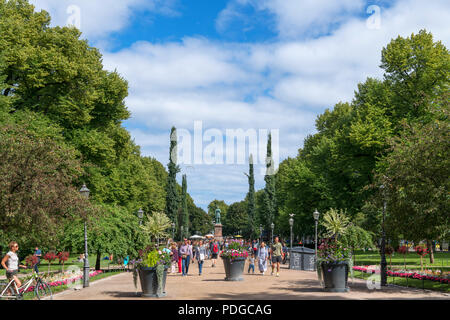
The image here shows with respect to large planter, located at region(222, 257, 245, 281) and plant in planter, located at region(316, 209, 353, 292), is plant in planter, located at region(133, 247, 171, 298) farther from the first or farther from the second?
large planter, located at region(222, 257, 245, 281)

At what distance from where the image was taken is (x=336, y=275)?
1598 cm

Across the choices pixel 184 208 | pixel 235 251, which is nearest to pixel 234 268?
pixel 235 251

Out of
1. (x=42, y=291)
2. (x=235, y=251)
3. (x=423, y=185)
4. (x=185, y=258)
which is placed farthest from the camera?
(x=185, y=258)

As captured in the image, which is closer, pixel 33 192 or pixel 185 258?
pixel 33 192

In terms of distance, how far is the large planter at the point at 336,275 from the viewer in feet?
52.3

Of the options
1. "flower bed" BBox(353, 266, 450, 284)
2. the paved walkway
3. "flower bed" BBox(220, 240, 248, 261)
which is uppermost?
"flower bed" BBox(220, 240, 248, 261)

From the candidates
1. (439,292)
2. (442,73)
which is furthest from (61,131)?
(442,73)

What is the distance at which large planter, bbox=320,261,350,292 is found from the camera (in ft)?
52.3

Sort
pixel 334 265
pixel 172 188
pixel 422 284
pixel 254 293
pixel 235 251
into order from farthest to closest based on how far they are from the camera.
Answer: pixel 172 188 → pixel 235 251 → pixel 422 284 → pixel 334 265 → pixel 254 293

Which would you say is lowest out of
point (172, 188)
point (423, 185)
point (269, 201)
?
point (423, 185)

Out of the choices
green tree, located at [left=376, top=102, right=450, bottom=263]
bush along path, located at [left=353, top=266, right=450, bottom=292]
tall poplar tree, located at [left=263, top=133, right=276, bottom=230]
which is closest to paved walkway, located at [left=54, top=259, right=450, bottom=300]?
bush along path, located at [left=353, top=266, right=450, bottom=292]

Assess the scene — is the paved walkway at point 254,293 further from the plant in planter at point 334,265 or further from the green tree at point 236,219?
the green tree at point 236,219

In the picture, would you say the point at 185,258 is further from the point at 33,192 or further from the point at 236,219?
the point at 236,219
